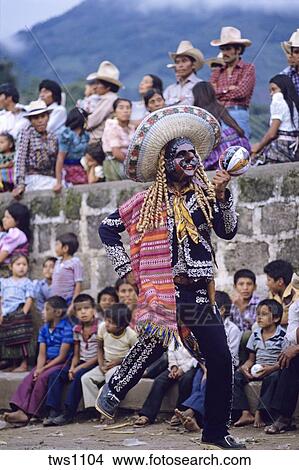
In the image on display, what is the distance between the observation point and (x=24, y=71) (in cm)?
1096

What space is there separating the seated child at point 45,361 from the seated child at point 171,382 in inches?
40.5

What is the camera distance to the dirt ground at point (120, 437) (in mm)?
7059

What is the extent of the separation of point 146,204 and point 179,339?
835 mm

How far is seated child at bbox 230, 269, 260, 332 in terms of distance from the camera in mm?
8430

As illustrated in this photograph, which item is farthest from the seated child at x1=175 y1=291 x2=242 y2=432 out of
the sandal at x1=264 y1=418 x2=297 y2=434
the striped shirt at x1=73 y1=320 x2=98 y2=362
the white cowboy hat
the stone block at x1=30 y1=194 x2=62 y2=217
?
the white cowboy hat

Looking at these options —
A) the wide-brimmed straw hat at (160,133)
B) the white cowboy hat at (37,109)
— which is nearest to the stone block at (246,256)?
the wide-brimmed straw hat at (160,133)

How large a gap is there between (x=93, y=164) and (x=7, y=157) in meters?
0.94

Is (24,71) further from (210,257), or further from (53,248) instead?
(210,257)

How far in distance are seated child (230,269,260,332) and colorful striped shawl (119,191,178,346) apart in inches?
68.1

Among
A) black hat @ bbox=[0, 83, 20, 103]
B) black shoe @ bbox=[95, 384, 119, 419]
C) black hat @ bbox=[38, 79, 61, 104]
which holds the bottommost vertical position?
black shoe @ bbox=[95, 384, 119, 419]

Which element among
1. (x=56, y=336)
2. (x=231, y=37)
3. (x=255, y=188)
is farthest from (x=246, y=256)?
(x=231, y=37)

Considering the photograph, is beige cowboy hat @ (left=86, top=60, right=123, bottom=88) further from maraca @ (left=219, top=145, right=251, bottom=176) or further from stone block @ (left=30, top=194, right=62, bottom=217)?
maraca @ (left=219, top=145, right=251, bottom=176)

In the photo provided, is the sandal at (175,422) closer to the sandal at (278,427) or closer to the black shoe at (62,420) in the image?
the sandal at (278,427)
